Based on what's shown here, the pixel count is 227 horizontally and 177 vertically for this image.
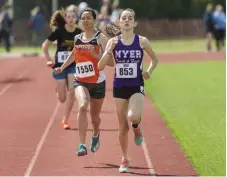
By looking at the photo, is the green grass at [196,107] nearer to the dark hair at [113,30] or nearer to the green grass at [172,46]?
the dark hair at [113,30]

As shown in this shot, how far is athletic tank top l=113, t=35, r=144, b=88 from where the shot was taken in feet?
29.8

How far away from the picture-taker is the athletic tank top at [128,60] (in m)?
9.08

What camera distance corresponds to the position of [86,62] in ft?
33.4

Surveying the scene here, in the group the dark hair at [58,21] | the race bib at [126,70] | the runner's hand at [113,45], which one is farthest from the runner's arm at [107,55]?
the dark hair at [58,21]

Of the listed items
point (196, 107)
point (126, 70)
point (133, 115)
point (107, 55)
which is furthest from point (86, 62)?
point (196, 107)

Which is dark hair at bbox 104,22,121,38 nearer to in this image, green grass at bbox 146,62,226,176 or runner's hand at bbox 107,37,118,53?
runner's hand at bbox 107,37,118,53

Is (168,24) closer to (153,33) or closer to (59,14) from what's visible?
(153,33)

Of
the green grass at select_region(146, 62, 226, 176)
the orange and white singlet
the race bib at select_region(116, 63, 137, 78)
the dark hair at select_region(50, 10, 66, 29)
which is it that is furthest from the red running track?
the dark hair at select_region(50, 10, 66, 29)

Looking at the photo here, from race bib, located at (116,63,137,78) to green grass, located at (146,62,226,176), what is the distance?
1574 millimetres

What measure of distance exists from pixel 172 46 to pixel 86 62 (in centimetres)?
2995

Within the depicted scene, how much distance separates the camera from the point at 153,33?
46375 millimetres

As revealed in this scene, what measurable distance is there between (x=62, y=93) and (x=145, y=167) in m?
3.64

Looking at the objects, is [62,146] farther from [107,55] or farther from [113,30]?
[107,55]

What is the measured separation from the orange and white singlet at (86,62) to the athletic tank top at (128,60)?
0.98 metres
